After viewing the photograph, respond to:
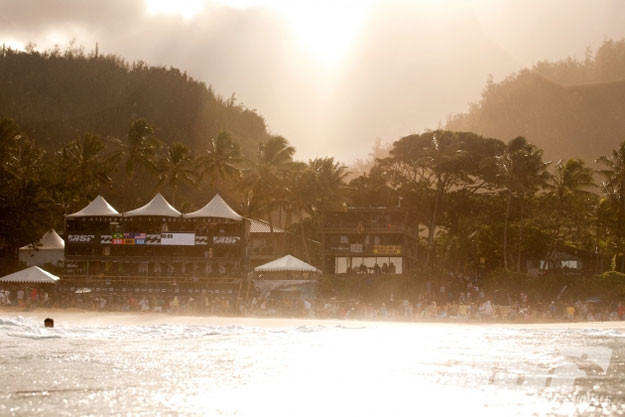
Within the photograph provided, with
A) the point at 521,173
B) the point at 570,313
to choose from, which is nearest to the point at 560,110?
the point at 521,173

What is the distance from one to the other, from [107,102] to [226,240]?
6801cm

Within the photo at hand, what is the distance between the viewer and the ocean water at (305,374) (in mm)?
16609

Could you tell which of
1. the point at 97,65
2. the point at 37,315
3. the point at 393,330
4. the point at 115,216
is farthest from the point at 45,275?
the point at 97,65

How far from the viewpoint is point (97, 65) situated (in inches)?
5113

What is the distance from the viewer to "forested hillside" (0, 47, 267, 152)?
112m

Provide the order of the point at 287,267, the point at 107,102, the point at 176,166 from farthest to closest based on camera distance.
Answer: the point at 107,102 → the point at 176,166 → the point at 287,267

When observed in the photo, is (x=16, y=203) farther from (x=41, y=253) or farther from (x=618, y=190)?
(x=618, y=190)

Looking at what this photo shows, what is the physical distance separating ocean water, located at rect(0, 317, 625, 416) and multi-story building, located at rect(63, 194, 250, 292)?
71.2 feet

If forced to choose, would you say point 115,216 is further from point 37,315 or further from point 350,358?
point 350,358

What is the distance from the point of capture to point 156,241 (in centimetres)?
5781

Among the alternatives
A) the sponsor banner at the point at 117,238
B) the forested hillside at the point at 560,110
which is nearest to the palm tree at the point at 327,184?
the sponsor banner at the point at 117,238

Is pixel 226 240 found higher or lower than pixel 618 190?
lower

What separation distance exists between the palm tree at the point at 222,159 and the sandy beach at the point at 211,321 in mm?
25212

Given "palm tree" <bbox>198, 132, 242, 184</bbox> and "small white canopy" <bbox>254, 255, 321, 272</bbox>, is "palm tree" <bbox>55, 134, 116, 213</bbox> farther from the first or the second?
"small white canopy" <bbox>254, 255, 321, 272</bbox>
